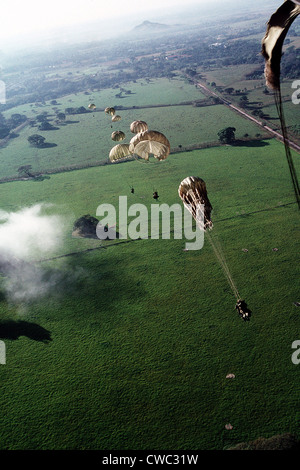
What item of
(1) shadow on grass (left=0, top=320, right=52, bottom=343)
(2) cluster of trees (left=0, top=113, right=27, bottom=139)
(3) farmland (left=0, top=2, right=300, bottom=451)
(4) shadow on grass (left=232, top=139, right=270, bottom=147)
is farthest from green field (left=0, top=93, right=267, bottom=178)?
(1) shadow on grass (left=0, top=320, right=52, bottom=343)

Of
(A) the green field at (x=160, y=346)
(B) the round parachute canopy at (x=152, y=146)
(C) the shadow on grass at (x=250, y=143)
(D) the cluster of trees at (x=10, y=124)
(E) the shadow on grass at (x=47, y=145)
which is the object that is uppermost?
(D) the cluster of trees at (x=10, y=124)

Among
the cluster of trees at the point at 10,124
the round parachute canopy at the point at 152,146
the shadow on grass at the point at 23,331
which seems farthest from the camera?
the cluster of trees at the point at 10,124

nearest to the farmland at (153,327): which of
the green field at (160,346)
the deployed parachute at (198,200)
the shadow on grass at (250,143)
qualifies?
the green field at (160,346)

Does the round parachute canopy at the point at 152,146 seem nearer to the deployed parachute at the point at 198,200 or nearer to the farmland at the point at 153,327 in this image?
the deployed parachute at the point at 198,200

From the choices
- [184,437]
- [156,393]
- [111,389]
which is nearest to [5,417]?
[111,389]

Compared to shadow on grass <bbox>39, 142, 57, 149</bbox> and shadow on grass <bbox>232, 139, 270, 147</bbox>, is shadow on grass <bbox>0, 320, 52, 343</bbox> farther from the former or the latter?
shadow on grass <bbox>39, 142, 57, 149</bbox>

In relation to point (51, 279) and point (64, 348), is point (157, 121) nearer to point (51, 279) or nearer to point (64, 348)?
point (51, 279)
